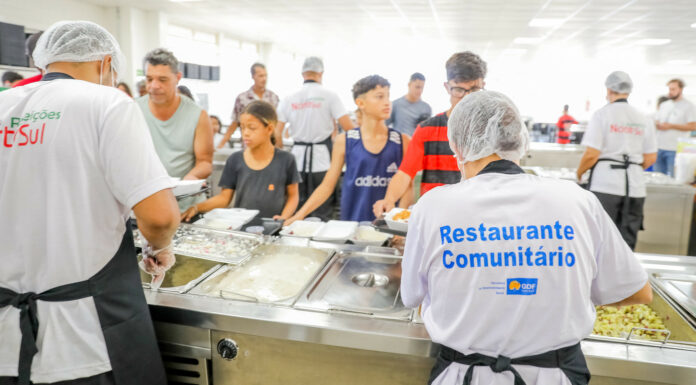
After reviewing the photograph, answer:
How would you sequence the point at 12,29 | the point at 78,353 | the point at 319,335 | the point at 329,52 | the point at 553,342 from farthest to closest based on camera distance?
the point at 329,52
the point at 12,29
the point at 319,335
the point at 78,353
the point at 553,342

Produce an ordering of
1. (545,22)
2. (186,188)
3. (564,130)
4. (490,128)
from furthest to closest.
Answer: (564,130) → (545,22) → (186,188) → (490,128)

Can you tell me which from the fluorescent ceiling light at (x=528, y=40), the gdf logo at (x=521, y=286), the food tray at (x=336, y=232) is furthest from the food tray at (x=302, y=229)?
the fluorescent ceiling light at (x=528, y=40)

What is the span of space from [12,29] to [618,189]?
7.14 metres

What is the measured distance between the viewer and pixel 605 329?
1365 millimetres

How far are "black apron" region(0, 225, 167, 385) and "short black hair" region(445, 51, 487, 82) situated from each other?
1.43 meters

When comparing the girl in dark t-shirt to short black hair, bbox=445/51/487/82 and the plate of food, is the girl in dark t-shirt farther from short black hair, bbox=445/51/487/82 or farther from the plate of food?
short black hair, bbox=445/51/487/82

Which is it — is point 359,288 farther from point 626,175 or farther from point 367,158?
point 626,175

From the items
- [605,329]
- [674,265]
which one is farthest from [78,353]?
[674,265]


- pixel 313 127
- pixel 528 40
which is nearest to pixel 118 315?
pixel 313 127

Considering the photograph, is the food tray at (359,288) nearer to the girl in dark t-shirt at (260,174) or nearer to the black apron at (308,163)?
the girl in dark t-shirt at (260,174)

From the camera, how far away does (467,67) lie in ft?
6.40

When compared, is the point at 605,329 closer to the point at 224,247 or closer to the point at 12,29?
the point at 224,247

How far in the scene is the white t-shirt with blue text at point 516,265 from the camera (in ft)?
3.13

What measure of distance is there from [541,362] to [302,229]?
4.01 feet
